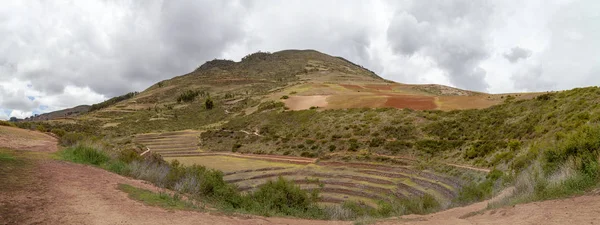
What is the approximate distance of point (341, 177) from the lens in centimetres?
2498

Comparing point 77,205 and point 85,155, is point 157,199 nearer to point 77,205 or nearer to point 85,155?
point 77,205

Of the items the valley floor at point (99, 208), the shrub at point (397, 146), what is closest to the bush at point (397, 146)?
the shrub at point (397, 146)

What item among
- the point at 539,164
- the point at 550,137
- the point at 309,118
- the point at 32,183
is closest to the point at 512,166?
the point at 550,137

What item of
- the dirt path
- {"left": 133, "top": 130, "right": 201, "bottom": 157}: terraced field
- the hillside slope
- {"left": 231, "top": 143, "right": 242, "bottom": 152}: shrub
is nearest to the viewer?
the dirt path

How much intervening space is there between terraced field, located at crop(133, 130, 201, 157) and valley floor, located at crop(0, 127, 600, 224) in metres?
30.7

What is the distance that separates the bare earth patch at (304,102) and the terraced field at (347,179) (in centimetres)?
2117

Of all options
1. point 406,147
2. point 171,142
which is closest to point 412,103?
point 406,147

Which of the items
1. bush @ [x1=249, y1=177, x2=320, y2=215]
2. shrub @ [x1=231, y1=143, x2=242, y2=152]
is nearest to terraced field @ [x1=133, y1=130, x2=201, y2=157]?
shrub @ [x1=231, y1=143, x2=242, y2=152]

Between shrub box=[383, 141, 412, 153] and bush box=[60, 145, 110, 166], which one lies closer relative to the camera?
bush box=[60, 145, 110, 166]

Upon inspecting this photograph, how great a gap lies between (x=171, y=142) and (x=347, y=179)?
31.0 m

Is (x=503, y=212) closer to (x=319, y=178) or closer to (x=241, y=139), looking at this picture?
(x=319, y=178)

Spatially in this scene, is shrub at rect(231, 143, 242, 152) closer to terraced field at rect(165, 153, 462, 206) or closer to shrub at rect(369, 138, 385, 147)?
terraced field at rect(165, 153, 462, 206)

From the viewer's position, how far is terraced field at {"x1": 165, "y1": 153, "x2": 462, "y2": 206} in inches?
802

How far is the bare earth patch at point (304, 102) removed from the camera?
5416 centimetres
